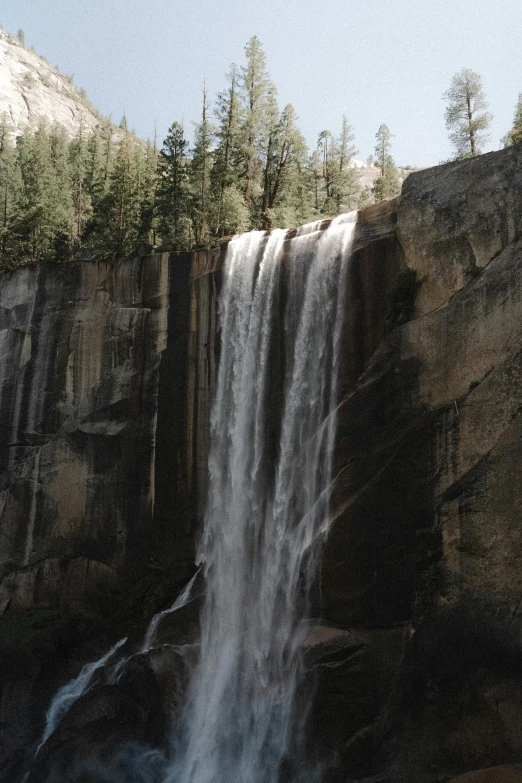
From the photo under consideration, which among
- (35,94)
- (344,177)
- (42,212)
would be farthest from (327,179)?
(35,94)

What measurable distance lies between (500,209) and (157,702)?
16230mm

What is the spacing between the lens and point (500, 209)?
1758 centimetres

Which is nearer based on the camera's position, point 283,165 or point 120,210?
point 283,165

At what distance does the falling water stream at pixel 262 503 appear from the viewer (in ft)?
60.2

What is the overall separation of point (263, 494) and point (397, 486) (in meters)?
5.61

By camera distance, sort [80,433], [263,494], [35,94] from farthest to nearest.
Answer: [35,94]
[80,433]
[263,494]

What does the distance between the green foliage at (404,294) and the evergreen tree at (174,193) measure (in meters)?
16.4

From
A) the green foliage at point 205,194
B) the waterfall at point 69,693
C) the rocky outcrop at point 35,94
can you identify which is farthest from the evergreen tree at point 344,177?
the rocky outcrop at point 35,94

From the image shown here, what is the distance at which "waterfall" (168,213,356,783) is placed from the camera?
1839cm

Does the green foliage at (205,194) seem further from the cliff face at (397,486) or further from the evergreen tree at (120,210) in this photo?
the cliff face at (397,486)

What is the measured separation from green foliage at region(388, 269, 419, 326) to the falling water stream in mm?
2175

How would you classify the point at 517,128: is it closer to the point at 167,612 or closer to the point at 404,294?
the point at 404,294

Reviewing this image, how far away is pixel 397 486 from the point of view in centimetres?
1731

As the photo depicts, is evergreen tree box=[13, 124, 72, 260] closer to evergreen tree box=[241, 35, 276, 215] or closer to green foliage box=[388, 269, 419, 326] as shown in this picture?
evergreen tree box=[241, 35, 276, 215]
